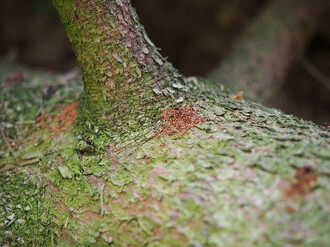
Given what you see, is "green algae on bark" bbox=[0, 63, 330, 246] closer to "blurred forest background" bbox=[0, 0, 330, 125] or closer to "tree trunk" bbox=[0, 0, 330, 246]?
"tree trunk" bbox=[0, 0, 330, 246]

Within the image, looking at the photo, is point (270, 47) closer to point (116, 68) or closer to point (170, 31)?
point (170, 31)

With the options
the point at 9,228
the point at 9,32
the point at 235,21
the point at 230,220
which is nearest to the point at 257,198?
the point at 230,220

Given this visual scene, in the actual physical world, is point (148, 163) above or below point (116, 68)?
below

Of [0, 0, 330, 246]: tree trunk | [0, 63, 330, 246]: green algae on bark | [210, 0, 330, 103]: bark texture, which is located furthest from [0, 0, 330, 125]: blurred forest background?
[0, 63, 330, 246]: green algae on bark

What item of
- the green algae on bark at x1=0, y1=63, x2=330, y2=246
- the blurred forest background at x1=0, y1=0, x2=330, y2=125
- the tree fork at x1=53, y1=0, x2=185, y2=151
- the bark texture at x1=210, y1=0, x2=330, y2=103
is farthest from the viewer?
the blurred forest background at x1=0, y1=0, x2=330, y2=125

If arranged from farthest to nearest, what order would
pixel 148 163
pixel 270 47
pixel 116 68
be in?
pixel 270 47 < pixel 116 68 < pixel 148 163

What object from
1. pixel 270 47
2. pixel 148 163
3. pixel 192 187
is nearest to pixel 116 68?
pixel 148 163

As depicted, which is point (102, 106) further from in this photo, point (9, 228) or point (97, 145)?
point (9, 228)
